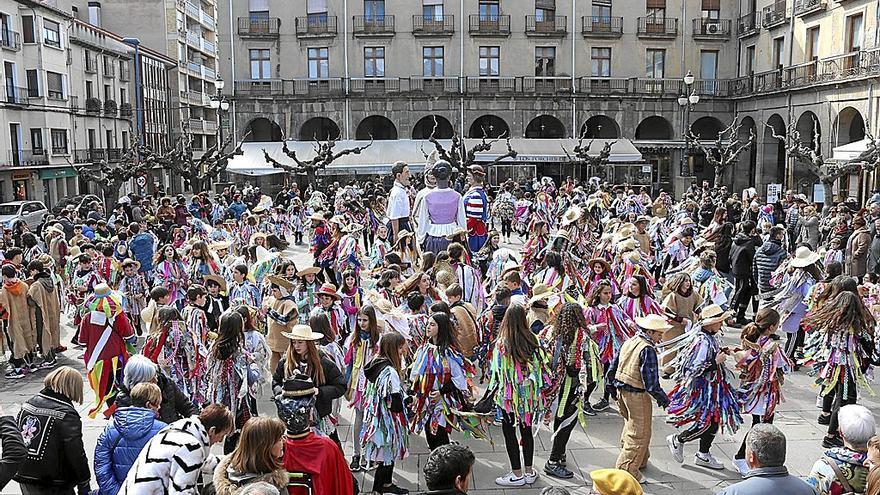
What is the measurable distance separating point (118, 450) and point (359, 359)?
2.36 m

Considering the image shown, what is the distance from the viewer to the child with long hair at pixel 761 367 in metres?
6.60

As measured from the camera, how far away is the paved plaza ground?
257 inches

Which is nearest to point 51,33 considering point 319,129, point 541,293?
point 319,129

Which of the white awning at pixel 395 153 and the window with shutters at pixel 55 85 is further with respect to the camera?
the window with shutters at pixel 55 85

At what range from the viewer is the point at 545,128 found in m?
41.3

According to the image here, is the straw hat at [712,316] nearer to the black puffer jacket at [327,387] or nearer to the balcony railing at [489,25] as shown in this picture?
the black puffer jacket at [327,387]

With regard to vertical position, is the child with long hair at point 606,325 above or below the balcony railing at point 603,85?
below

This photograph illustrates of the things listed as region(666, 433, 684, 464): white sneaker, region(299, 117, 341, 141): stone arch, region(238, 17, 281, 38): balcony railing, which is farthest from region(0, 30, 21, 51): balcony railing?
region(666, 433, 684, 464): white sneaker

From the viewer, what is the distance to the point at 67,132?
136 ft

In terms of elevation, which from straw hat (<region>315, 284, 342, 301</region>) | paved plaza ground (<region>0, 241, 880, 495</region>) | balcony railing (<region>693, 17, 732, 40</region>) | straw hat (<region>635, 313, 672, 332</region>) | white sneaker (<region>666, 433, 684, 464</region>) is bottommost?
paved plaza ground (<region>0, 241, 880, 495</region>)

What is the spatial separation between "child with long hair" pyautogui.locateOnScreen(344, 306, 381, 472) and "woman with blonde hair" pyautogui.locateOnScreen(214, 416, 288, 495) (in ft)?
7.29

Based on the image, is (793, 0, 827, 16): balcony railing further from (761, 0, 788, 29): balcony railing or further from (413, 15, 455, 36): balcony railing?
(413, 15, 455, 36): balcony railing

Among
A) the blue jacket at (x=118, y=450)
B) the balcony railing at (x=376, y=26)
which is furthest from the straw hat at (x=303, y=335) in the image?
the balcony railing at (x=376, y=26)

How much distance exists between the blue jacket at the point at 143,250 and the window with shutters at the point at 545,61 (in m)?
29.8
